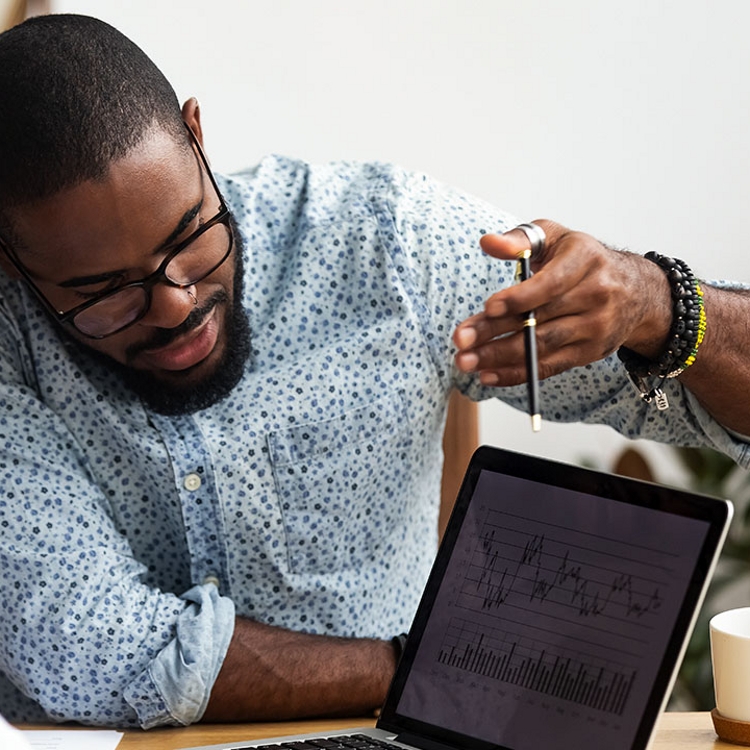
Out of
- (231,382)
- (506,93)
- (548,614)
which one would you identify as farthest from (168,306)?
(506,93)

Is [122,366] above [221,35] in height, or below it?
below

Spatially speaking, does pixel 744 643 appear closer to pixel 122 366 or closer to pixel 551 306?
pixel 551 306

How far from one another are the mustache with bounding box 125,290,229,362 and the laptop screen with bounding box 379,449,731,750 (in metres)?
0.40

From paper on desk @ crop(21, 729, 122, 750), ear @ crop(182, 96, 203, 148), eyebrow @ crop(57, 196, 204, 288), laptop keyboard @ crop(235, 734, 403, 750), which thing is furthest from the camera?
ear @ crop(182, 96, 203, 148)

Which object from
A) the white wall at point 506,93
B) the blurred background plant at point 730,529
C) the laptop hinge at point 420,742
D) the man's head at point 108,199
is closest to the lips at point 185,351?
the man's head at point 108,199

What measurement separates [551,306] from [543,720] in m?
0.34

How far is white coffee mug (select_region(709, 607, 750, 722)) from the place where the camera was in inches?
36.5

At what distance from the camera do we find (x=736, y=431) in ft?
4.08

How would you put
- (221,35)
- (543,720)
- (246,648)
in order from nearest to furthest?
(543,720) < (246,648) < (221,35)

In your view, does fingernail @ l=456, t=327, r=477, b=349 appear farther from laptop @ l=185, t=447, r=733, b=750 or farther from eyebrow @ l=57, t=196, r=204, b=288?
eyebrow @ l=57, t=196, r=204, b=288

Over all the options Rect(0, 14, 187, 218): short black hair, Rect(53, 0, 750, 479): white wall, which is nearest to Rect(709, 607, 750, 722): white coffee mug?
Rect(0, 14, 187, 218): short black hair

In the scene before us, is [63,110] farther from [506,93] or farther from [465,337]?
[506,93]

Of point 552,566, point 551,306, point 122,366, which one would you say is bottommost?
point 122,366

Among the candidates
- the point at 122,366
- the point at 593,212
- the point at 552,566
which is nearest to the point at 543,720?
the point at 552,566
